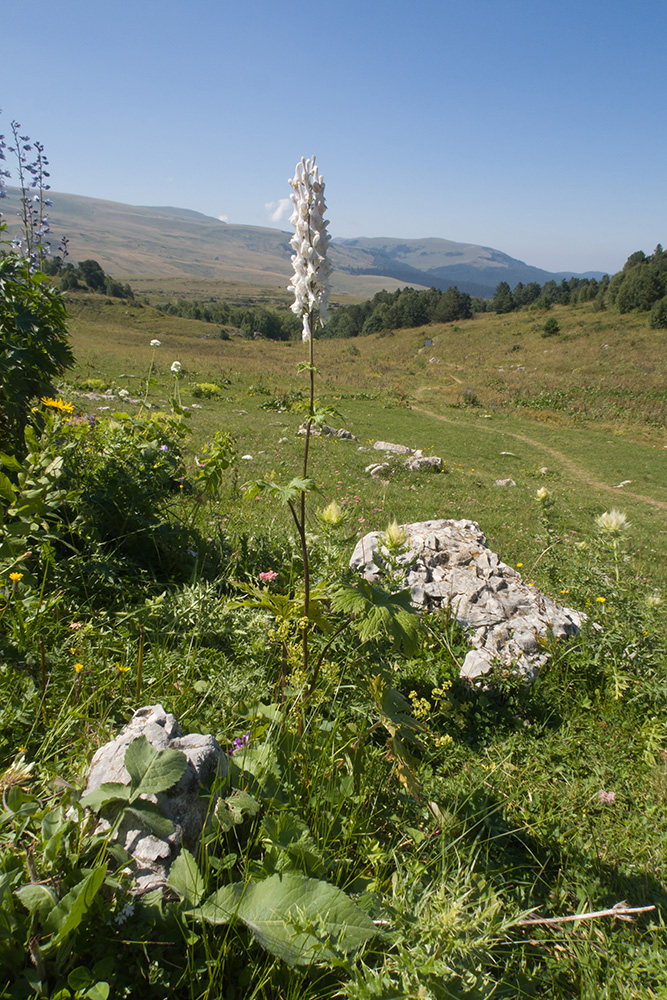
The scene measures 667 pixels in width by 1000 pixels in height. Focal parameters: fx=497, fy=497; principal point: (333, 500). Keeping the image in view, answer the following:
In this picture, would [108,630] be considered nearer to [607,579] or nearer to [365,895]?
[365,895]

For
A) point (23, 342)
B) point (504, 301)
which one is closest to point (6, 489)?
point (23, 342)

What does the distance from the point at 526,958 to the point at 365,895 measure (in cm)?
100

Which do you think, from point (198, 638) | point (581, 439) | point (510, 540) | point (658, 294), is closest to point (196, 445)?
point (510, 540)

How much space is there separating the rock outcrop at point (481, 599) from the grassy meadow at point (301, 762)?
21 centimetres

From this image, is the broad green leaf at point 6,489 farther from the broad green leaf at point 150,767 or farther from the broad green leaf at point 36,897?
the broad green leaf at point 36,897

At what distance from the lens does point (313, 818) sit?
88.0 inches

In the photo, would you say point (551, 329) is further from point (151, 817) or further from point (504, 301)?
point (151, 817)

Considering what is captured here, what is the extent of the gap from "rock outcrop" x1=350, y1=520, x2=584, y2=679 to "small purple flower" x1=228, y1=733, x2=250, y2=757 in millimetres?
1747

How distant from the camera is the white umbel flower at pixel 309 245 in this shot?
279cm

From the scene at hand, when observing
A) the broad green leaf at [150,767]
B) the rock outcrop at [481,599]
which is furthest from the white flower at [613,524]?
the broad green leaf at [150,767]

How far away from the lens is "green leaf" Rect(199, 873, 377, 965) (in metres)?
1.63

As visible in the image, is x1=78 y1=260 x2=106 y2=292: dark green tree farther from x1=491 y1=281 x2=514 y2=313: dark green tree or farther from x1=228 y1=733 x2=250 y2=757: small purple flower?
x1=228 y1=733 x2=250 y2=757: small purple flower

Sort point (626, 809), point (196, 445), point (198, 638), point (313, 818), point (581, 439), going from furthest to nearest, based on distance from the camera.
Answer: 1. point (581, 439)
2. point (196, 445)
3. point (198, 638)
4. point (626, 809)
5. point (313, 818)

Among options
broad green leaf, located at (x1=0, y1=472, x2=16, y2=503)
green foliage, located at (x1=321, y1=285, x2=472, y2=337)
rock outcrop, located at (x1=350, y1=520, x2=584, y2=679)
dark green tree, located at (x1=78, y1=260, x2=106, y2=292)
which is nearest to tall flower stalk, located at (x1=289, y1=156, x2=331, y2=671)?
broad green leaf, located at (x1=0, y1=472, x2=16, y2=503)
